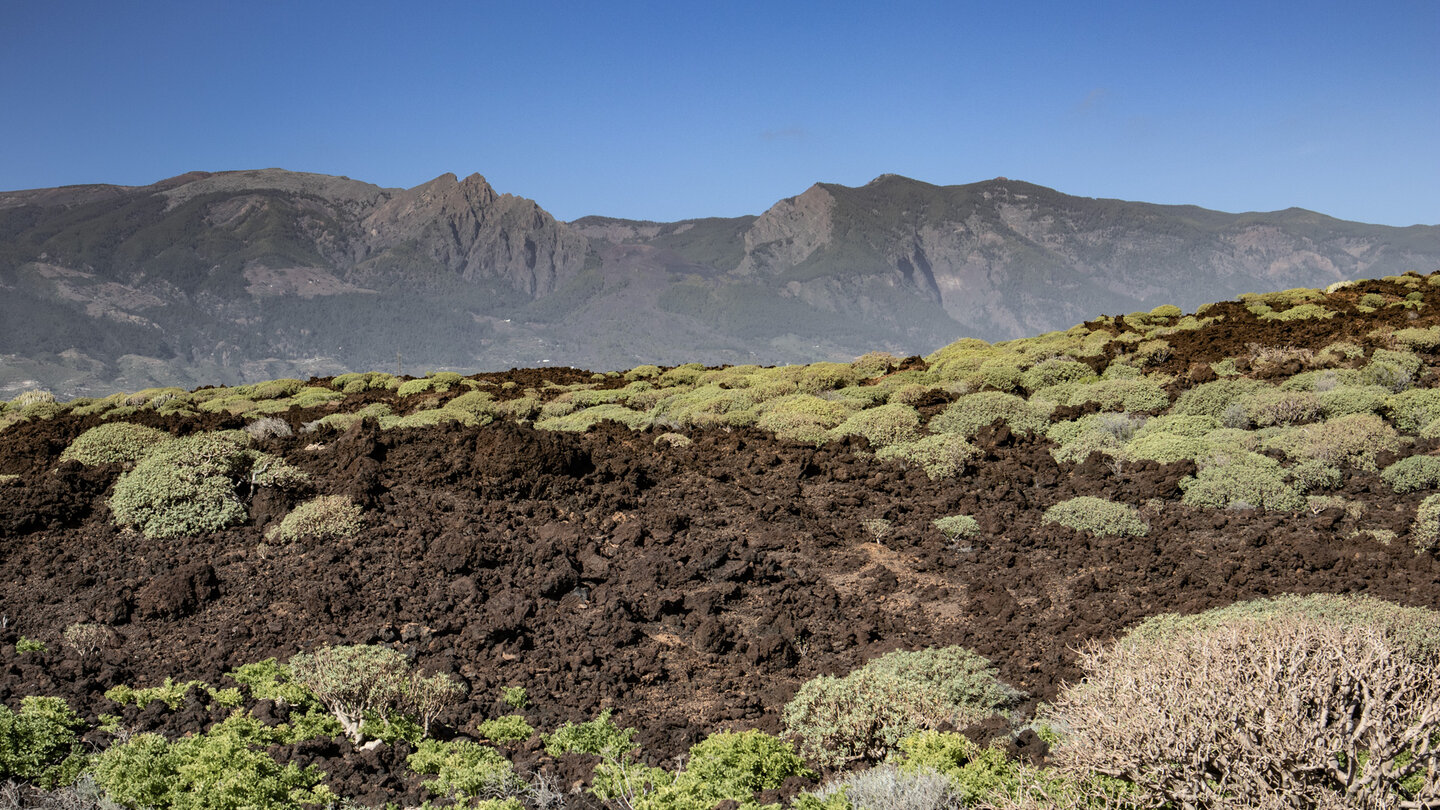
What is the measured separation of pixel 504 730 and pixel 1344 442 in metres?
11.1

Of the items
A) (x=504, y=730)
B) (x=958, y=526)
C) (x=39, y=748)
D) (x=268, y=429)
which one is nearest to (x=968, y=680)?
(x=504, y=730)

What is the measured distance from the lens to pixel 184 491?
35.8 feet

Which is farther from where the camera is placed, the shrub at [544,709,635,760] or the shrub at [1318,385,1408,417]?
the shrub at [1318,385,1408,417]

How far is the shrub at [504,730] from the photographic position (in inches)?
273

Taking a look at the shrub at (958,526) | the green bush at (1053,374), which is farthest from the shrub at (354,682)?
the green bush at (1053,374)

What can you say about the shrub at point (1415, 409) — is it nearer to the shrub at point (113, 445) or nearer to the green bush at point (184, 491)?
the green bush at point (184, 491)

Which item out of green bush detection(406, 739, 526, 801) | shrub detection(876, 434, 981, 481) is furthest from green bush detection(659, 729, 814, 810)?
shrub detection(876, 434, 981, 481)

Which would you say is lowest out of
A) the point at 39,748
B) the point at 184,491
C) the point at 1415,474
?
the point at 39,748

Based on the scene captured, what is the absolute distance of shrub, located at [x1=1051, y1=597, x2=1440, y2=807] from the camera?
4027 millimetres

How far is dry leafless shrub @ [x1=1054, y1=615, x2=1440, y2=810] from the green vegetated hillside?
0.02 meters

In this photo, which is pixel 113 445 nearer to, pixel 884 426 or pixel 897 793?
pixel 884 426

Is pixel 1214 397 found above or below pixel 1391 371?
below

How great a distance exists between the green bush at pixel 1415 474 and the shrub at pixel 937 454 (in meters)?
4.94

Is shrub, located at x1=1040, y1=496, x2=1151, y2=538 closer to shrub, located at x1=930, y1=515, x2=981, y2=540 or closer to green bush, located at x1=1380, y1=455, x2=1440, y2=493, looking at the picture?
shrub, located at x1=930, y1=515, x2=981, y2=540
